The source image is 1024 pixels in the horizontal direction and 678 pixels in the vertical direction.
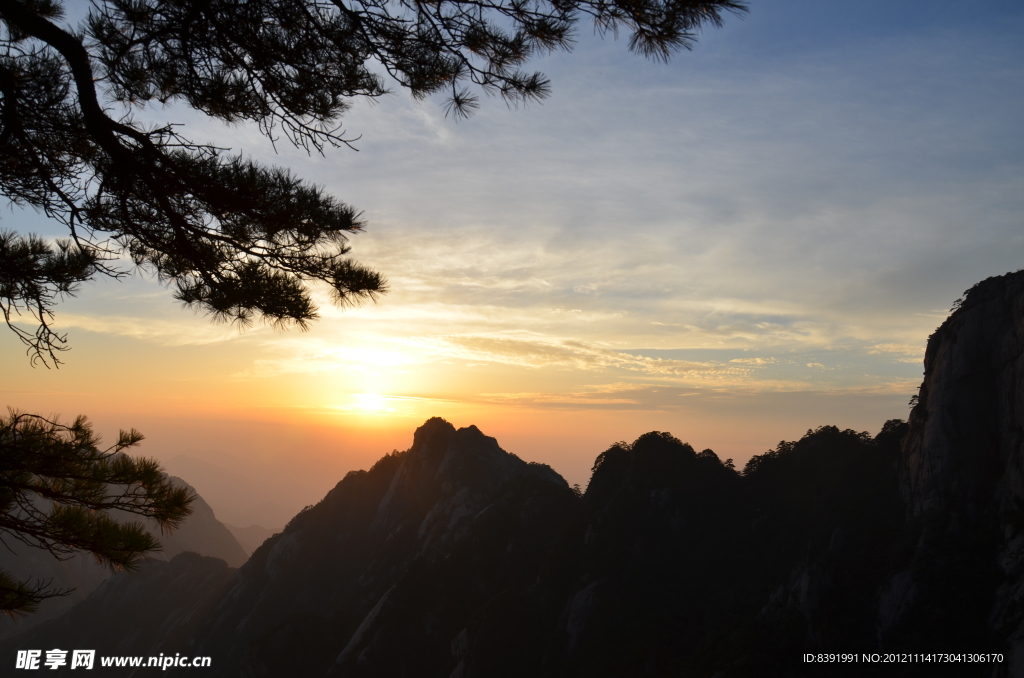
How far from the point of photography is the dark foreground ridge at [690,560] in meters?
31.2

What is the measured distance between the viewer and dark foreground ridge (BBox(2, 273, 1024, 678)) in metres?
31.2

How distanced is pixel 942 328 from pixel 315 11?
46.4 m

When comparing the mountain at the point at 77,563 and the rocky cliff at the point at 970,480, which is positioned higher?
the rocky cliff at the point at 970,480

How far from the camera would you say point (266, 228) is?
8.20 metres

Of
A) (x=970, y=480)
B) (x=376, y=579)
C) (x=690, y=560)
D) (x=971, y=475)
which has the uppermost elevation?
(x=971, y=475)

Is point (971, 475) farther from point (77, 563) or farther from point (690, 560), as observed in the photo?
point (77, 563)

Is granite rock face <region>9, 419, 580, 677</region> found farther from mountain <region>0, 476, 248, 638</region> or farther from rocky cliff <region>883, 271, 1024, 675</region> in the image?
rocky cliff <region>883, 271, 1024, 675</region>

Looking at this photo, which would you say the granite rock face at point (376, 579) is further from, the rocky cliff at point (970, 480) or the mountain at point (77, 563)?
the rocky cliff at point (970, 480)

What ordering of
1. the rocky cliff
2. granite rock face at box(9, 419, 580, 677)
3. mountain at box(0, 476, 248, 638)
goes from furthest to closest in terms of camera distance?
mountain at box(0, 476, 248, 638) → granite rock face at box(9, 419, 580, 677) → the rocky cliff

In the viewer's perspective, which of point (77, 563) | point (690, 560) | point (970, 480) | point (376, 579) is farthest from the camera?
point (77, 563)

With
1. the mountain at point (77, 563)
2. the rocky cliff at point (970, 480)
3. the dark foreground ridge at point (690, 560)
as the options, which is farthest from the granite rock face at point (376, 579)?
the rocky cliff at point (970, 480)

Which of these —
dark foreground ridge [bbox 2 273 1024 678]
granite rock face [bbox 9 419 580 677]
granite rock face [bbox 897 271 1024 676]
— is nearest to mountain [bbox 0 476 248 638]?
granite rock face [bbox 9 419 580 677]

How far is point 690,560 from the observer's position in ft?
141

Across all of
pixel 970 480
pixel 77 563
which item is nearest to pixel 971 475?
pixel 970 480
